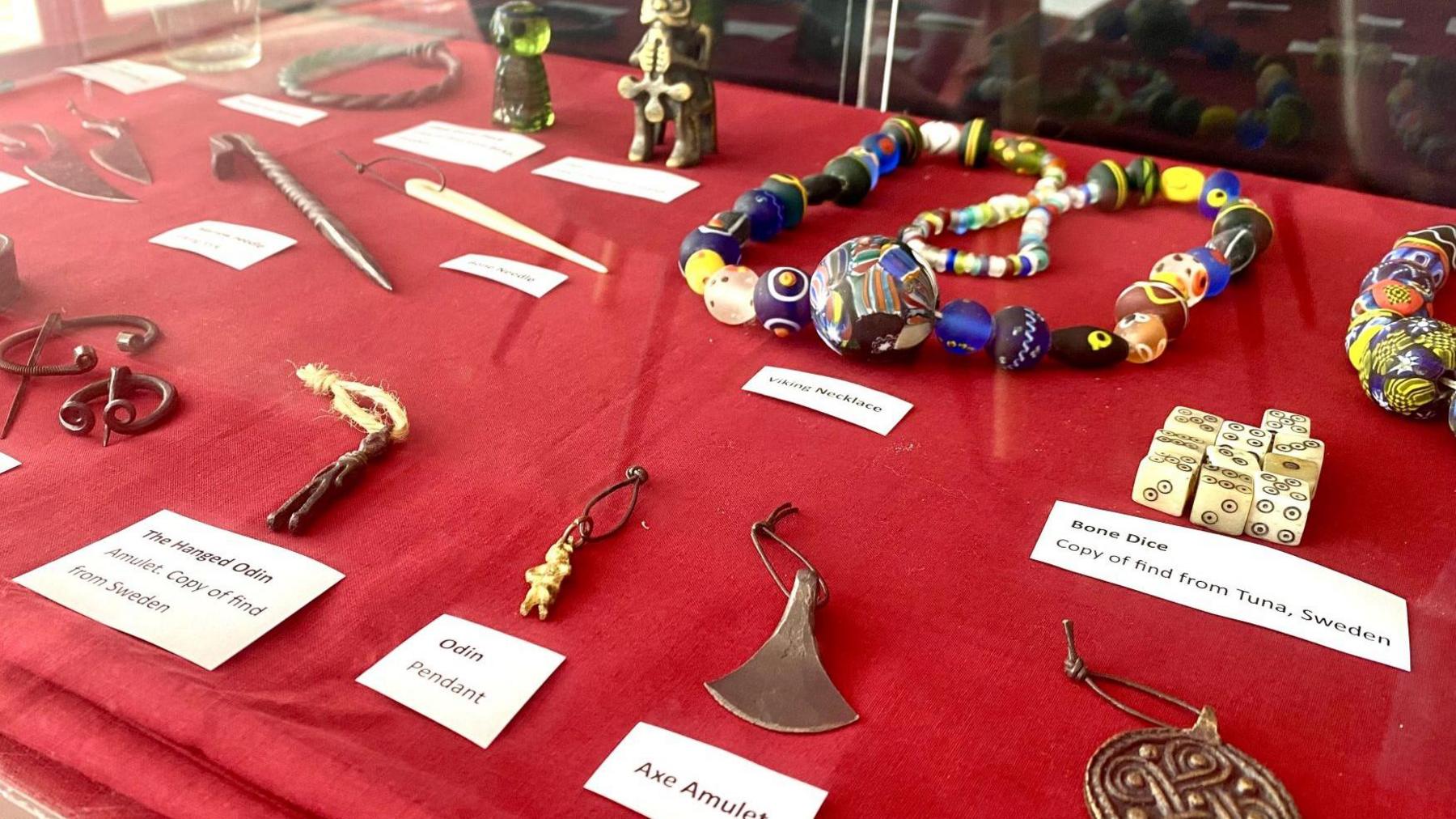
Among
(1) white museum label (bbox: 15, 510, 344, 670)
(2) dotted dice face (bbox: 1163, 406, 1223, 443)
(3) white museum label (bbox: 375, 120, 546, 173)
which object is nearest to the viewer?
(1) white museum label (bbox: 15, 510, 344, 670)

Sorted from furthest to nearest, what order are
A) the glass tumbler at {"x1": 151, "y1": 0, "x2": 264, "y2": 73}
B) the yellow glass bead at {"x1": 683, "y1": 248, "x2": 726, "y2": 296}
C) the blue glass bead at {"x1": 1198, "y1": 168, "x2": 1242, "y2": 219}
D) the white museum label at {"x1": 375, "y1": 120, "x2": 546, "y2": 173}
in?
1. the glass tumbler at {"x1": 151, "y1": 0, "x2": 264, "y2": 73}
2. the white museum label at {"x1": 375, "y1": 120, "x2": 546, "y2": 173}
3. the blue glass bead at {"x1": 1198, "y1": 168, "x2": 1242, "y2": 219}
4. the yellow glass bead at {"x1": 683, "y1": 248, "x2": 726, "y2": 296}

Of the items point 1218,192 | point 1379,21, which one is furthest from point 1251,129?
point 1218,192

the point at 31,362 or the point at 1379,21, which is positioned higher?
the point at 1379,21

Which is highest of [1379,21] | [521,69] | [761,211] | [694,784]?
[1379,21]

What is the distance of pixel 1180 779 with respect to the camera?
831mm

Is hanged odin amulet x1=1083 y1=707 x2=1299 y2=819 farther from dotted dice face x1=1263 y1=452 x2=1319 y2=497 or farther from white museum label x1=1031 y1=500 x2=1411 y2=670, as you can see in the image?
dotted dice face x1=1263 y1=452 x2=1319 y2=497

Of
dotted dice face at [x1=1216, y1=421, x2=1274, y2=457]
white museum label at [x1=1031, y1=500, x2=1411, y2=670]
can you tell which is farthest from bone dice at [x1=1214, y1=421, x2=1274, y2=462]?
white museum label at [x1=1031, y1=500, x2=1411, y2=670]

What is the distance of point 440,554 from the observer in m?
1.09

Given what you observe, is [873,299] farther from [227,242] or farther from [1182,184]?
[227,242]

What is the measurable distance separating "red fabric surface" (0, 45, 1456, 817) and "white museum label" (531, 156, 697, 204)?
6 centimetres

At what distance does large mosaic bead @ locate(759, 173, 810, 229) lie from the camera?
1768 mm

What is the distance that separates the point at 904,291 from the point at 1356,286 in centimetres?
75

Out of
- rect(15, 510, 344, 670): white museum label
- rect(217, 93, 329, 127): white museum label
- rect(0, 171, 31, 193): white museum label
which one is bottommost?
rect(15, 510, 344, 670): white museum label

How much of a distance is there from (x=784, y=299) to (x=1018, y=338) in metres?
0.28
